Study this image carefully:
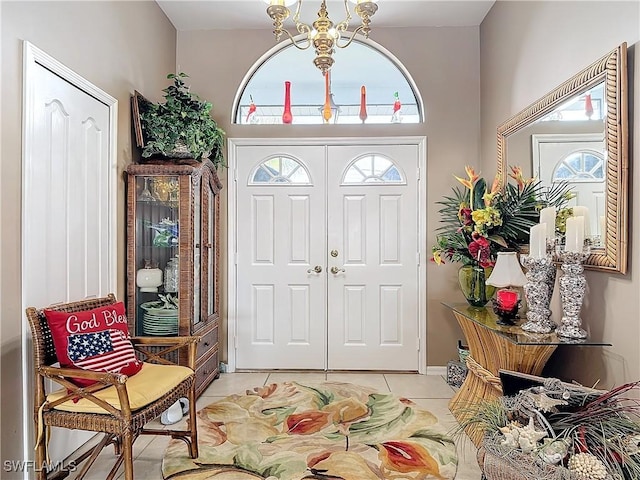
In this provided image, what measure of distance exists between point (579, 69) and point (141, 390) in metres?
2.74

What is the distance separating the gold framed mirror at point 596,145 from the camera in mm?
1927

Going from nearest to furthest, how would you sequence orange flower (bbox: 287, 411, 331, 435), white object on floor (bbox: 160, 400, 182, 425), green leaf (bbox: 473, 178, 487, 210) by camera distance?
orange flower (bbox: 287, 411, 331, 435), white object on floor (bbox: 160, 400, 182, 425), green leaf (bbox: 473, 178, 487, 210)

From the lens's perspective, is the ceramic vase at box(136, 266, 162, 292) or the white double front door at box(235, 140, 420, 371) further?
the white double front door at box(235, 140, 420, 371)

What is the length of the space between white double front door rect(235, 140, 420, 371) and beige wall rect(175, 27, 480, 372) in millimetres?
159

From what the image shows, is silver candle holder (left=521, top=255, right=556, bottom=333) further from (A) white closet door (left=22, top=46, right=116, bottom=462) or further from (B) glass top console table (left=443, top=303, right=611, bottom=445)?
(A) white closet door (left=22, top=46, right=116, bottom=462)

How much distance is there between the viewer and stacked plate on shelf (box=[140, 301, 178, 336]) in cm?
303

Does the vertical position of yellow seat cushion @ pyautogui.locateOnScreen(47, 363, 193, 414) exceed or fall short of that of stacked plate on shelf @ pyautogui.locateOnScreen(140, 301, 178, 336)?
it falls short

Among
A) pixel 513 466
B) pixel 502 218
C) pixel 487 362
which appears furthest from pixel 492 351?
pixel 513 466

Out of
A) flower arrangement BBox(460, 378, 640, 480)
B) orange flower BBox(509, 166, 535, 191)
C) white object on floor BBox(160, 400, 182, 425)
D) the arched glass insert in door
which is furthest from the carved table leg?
the arched glass insert in door

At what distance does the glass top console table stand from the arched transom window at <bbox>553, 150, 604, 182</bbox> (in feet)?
2.67

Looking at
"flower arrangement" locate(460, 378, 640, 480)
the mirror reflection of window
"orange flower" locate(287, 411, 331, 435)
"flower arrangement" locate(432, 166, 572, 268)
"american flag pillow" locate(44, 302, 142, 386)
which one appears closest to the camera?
"flower arrangement" locate(460, 378, 640, 480)

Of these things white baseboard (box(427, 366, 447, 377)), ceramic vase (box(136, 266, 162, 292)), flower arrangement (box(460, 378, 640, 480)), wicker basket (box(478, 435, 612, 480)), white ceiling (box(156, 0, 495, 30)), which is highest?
white ceiling (box(156, 0, 495, 30))

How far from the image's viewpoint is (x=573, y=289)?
2.10 m

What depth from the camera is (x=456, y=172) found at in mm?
3889
